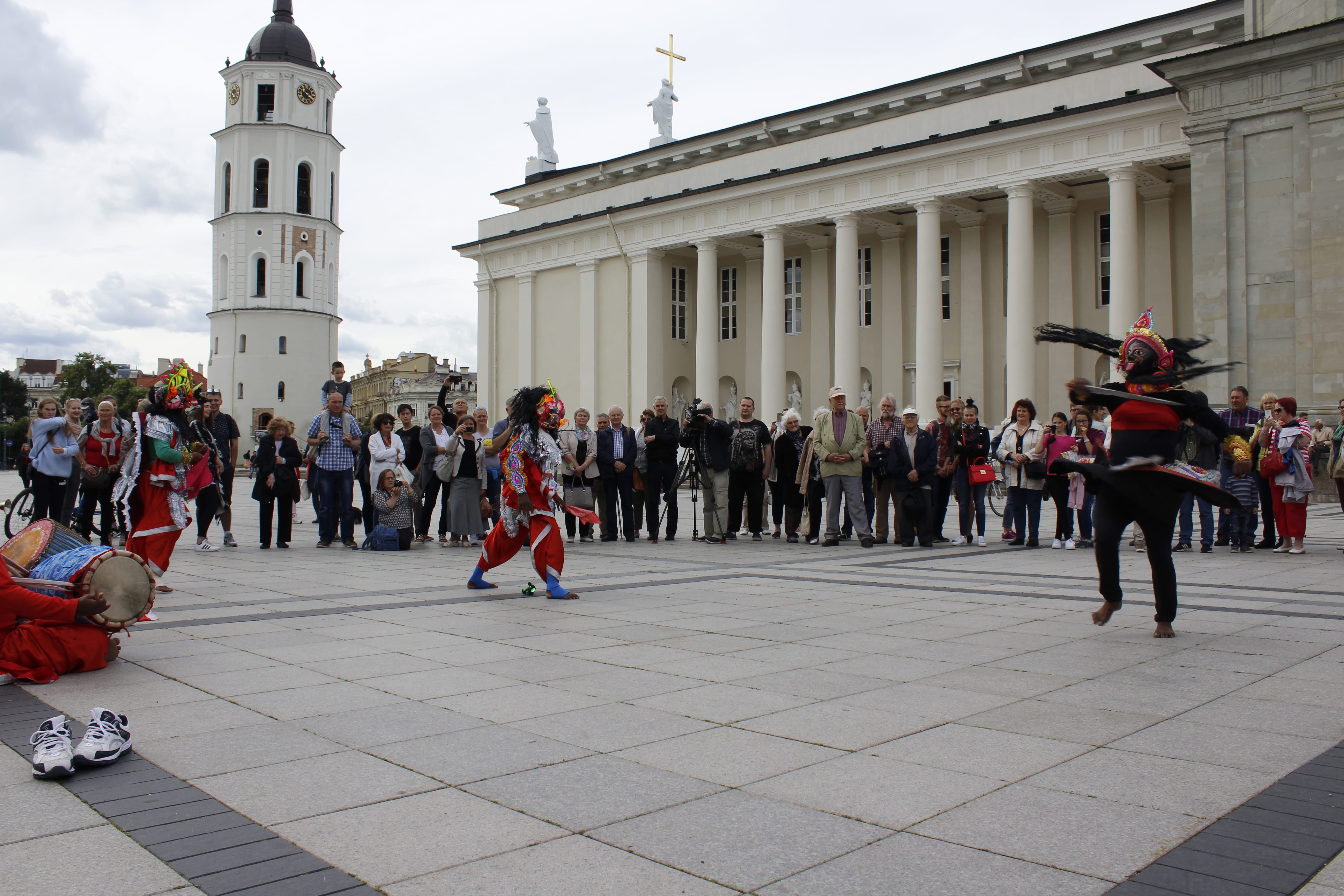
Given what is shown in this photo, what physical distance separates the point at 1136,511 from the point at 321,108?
8203 centimetres

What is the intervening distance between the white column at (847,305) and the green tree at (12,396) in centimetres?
12168

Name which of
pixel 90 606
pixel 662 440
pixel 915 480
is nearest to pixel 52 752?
pixel 90 606

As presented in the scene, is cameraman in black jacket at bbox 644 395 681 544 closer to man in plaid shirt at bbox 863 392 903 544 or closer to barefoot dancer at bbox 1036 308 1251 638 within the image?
man in plaid shirt at bbox 863 392 903 544

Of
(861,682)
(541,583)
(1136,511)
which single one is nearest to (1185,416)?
(1136,511)

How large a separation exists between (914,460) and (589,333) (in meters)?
31.4

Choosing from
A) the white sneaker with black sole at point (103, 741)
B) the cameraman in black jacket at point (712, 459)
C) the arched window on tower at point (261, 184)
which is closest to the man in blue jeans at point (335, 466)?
the cameraman in black jacket at point (712, 459)

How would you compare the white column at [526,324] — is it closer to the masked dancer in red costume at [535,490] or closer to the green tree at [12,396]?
the masked dancer in red costume at [535,490]

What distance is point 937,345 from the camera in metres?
34.1

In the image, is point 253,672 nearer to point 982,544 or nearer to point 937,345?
point 982,544

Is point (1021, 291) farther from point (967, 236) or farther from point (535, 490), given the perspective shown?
point (535, 490)

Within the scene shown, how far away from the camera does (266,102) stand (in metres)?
77.0

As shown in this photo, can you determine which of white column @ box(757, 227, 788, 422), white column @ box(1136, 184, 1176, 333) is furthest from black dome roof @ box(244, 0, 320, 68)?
white column @ box(1136, 184, 1176, 333)

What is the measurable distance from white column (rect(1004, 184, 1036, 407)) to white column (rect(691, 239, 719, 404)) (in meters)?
12.2

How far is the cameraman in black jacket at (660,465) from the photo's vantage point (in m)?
15.6
